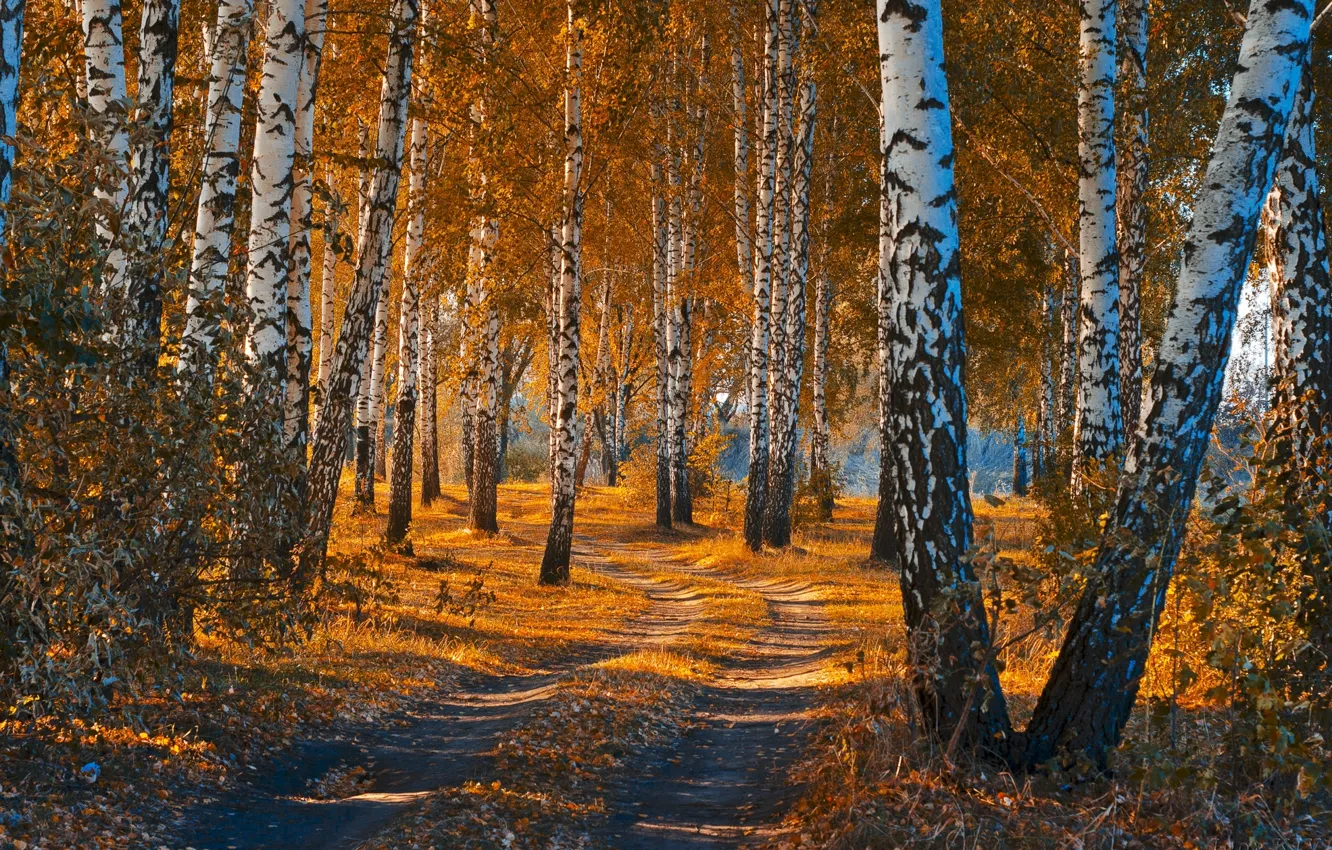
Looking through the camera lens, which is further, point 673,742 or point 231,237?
point 231,237

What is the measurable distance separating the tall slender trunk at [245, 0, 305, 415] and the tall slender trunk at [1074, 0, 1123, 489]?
8016mm

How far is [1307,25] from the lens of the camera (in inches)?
231

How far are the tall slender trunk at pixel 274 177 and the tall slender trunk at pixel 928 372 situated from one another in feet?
19.5

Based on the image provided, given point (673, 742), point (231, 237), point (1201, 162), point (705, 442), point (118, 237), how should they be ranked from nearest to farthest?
point (118, 237)
point (673, 742)
point (231, 237)
point (1201, 162)
point (705, 442)

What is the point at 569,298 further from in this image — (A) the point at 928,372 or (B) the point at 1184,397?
(B) the point at 1184,397

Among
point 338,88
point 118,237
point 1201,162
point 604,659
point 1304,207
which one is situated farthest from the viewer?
point 1201,162

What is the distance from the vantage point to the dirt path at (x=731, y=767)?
237 inches

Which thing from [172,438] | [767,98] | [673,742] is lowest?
[673,742]

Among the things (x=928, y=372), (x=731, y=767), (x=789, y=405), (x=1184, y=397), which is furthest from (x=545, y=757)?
(x=789, y=405)

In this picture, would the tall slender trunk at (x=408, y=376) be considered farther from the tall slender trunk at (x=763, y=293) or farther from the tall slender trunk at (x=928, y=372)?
the tall slender trunk at (x=928, y=372)

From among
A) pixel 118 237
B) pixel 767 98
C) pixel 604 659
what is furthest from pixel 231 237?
pixel 767 98

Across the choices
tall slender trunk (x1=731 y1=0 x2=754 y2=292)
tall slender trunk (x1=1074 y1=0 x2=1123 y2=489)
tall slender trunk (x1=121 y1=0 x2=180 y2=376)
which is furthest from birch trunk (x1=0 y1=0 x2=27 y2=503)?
tall slender trunk (x1=731 y1=0 x2=754 y2=292)

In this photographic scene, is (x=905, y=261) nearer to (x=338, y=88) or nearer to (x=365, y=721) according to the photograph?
(x=365, y=721)

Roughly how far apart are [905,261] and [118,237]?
168 inches
